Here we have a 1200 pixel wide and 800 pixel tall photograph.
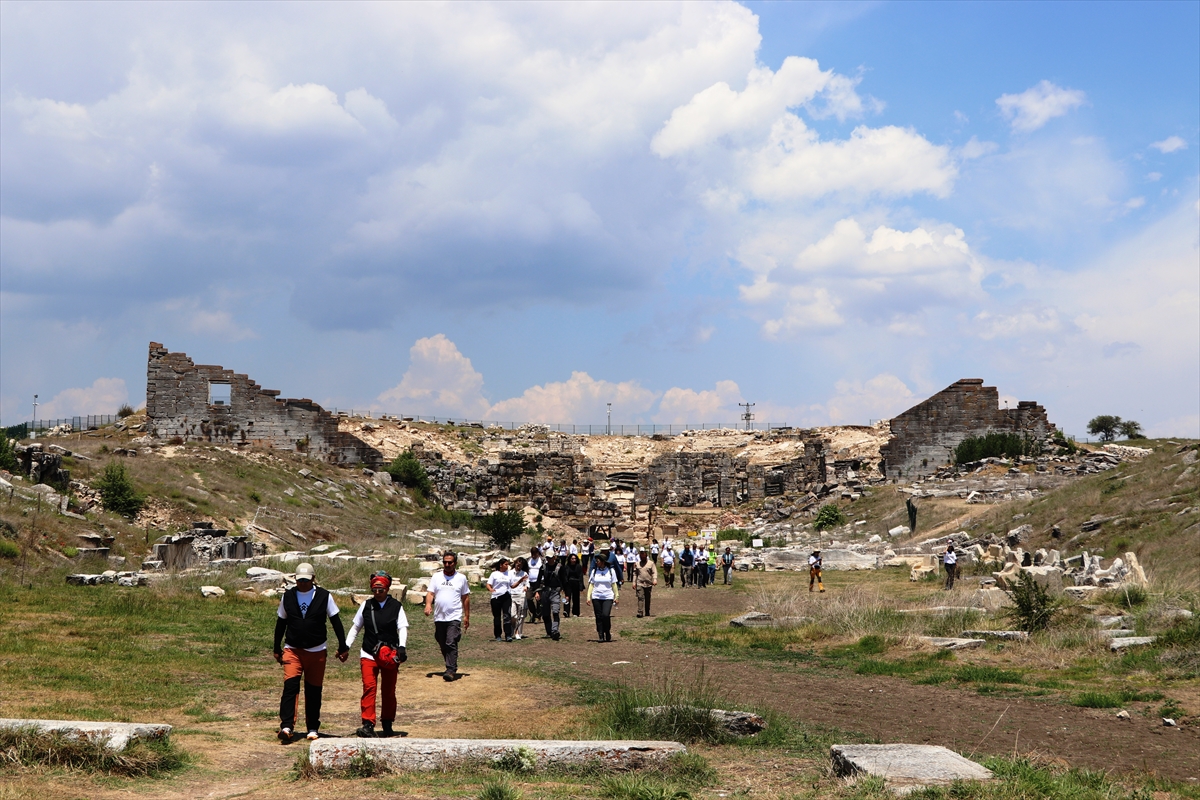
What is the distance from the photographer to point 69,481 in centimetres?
2848

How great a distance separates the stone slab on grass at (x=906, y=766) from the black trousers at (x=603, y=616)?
8611mm

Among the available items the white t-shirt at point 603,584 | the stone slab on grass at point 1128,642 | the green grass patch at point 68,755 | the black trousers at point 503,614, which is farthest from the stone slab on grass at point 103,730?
the stone slab on grass at point 1128,642

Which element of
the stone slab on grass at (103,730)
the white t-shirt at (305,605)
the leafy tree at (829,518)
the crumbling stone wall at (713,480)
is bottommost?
the stone slab on grass at (103,730)

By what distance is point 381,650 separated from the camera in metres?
8.88

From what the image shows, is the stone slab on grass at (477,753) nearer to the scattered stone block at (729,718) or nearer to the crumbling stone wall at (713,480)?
the scattered stone block at (729,718)

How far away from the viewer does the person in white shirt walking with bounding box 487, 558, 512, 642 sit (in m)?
15.8

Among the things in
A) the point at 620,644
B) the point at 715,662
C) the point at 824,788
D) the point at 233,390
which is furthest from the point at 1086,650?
the point at 233,390

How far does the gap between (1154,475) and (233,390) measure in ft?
113

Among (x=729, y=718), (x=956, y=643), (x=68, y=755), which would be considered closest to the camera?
(x=68, y=755)

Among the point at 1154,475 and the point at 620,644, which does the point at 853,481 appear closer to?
the point at 1154,475

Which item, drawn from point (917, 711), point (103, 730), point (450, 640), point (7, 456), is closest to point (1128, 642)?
point (917, 711)

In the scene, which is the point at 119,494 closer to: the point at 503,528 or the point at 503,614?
the point at 503,528

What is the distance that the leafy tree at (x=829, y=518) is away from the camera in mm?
39625

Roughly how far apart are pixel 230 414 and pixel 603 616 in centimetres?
3080
